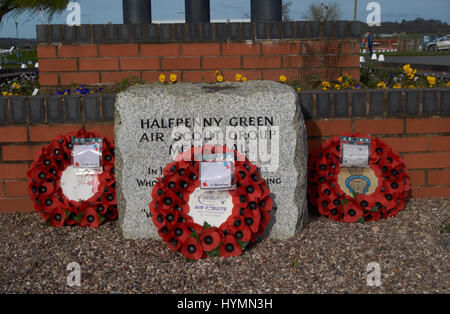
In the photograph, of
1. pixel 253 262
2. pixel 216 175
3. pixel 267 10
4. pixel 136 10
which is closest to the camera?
pixel 253 262

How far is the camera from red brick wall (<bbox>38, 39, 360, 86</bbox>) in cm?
475

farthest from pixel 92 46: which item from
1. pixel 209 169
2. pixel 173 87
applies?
pixel 209 169

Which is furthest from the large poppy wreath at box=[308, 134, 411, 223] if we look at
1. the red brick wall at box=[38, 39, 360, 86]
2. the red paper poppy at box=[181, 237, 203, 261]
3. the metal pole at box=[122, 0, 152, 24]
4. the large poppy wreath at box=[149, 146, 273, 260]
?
the metal pole at box=[122, 0, 152, 24]

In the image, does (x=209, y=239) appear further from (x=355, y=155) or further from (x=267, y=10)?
(x=267, y=10)

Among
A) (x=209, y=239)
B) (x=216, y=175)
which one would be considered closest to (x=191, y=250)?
(x=209, y=239)

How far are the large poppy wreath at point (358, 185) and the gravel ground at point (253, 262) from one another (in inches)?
4.0

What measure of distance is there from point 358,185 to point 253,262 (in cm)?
115

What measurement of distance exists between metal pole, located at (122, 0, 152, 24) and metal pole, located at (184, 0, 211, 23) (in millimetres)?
445

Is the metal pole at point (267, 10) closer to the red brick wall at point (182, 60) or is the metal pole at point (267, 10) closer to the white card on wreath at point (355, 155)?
the red brick wall at point (182, 60)

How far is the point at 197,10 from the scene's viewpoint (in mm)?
5695

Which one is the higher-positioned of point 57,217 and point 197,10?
point 197,10

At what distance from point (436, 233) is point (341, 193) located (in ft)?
2.15

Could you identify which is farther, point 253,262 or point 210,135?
point 210,135

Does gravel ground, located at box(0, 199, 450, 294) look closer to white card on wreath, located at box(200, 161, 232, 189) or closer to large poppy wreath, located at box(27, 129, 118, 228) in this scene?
large poppy wreath, located at box(27, 129, 118, 228)
